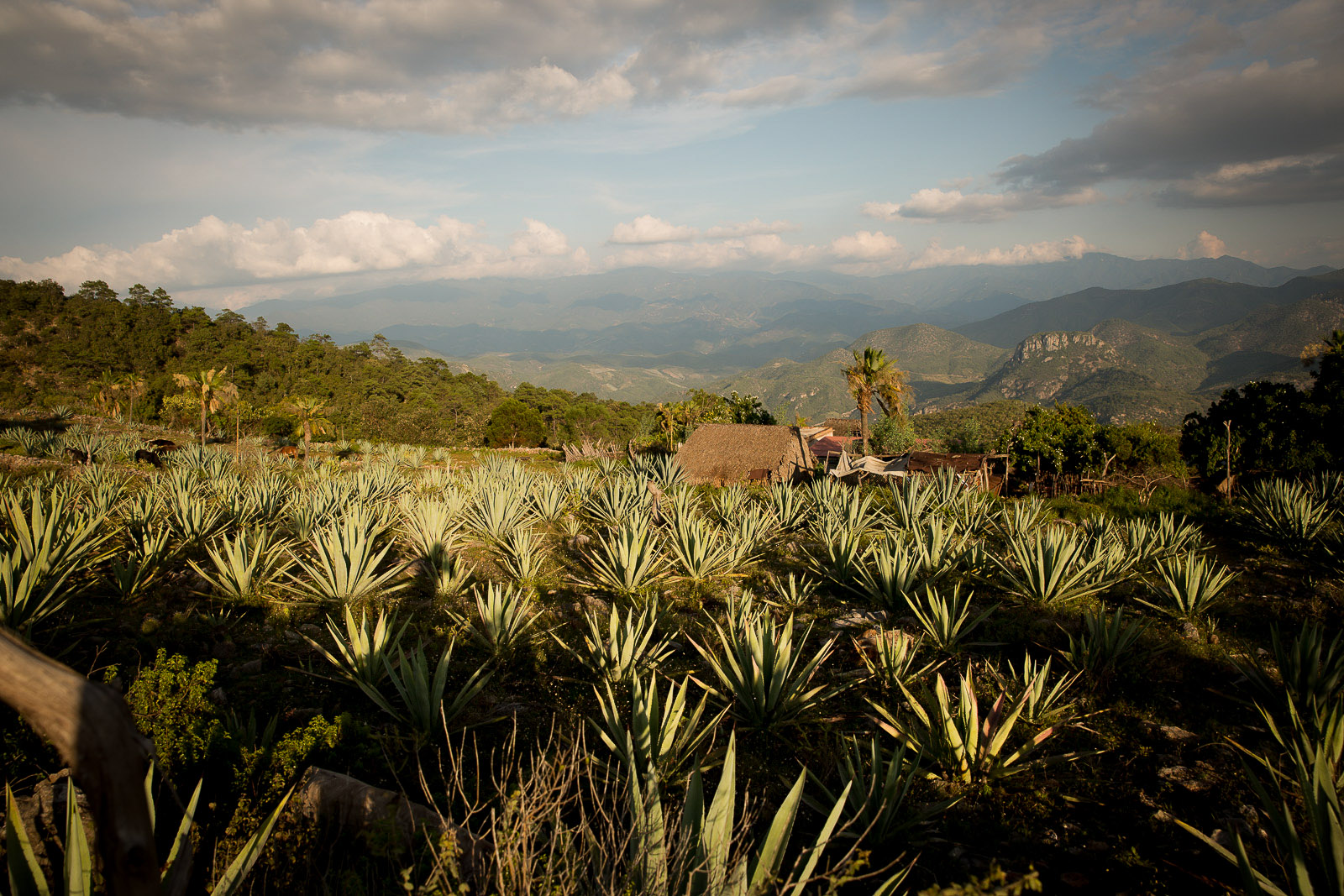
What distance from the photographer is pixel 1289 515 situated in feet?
26.0

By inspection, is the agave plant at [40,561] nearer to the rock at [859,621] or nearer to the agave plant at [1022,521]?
the rock at [859,621]

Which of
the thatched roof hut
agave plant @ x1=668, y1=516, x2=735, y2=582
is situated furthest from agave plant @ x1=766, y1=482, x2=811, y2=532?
the thatched roof hut

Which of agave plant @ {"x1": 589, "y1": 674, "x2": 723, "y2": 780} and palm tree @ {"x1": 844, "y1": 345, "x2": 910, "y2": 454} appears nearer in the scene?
agave plant @ {"x1": 589, "y1": 674, "x2": 723, "y2": 780}

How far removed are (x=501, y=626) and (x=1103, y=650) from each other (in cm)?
470

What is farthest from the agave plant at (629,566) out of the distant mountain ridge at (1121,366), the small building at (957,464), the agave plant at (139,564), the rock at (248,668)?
the distant mountain ridge at (1121,366)

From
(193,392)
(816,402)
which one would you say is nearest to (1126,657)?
(193,392)

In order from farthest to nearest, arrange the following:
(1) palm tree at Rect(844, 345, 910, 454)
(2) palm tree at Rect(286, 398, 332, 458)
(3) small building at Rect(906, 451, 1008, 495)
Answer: (1) palm tree at Rect(844, 345, 910, 454), (3) small building at Rect(906, 451, 1008, 495), (2) palm tree at Rect(286, 398, 332, 458)

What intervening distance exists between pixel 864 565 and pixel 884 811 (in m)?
3.86

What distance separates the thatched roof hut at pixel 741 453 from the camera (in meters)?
18.2

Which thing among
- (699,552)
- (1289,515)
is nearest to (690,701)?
(699,552)

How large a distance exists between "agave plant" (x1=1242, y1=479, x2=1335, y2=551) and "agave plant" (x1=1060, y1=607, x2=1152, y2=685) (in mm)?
5552

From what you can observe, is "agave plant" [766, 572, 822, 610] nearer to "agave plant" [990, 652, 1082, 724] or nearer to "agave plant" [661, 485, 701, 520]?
A: "agave plant" [661, 485, 701, 520]

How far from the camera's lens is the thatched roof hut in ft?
59.8

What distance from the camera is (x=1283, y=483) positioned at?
8.95 meters
